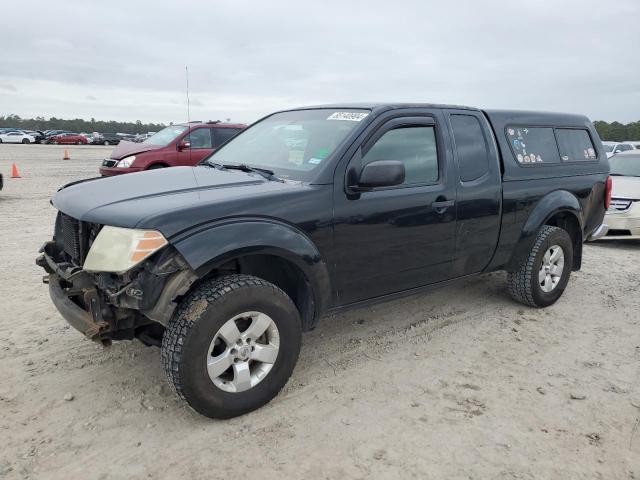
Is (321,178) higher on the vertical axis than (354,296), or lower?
higher

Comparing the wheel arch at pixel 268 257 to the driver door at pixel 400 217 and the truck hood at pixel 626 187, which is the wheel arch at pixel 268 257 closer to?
the driver door at pixel 400 217

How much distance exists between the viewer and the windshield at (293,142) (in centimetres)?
354

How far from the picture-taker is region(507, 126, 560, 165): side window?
4.59 m

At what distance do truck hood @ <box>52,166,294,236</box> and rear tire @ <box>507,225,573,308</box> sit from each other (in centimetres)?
265

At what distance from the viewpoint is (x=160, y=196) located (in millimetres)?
3037

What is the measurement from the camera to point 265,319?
3.00 meters

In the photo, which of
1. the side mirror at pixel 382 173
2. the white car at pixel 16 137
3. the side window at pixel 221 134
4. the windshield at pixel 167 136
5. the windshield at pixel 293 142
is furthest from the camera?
the white car at pixel 16 137

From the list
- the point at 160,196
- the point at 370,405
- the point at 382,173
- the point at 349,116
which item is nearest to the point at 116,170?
the point at 349,116

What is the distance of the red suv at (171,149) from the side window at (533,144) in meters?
6.95

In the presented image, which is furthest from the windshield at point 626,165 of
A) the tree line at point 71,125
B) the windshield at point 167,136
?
the tree line at point 71,125

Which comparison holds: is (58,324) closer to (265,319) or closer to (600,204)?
(265,319)

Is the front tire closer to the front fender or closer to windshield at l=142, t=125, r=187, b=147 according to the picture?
the front fender

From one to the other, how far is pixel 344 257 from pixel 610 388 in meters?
2.00

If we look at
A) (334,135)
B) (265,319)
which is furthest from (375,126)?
(265,319)
